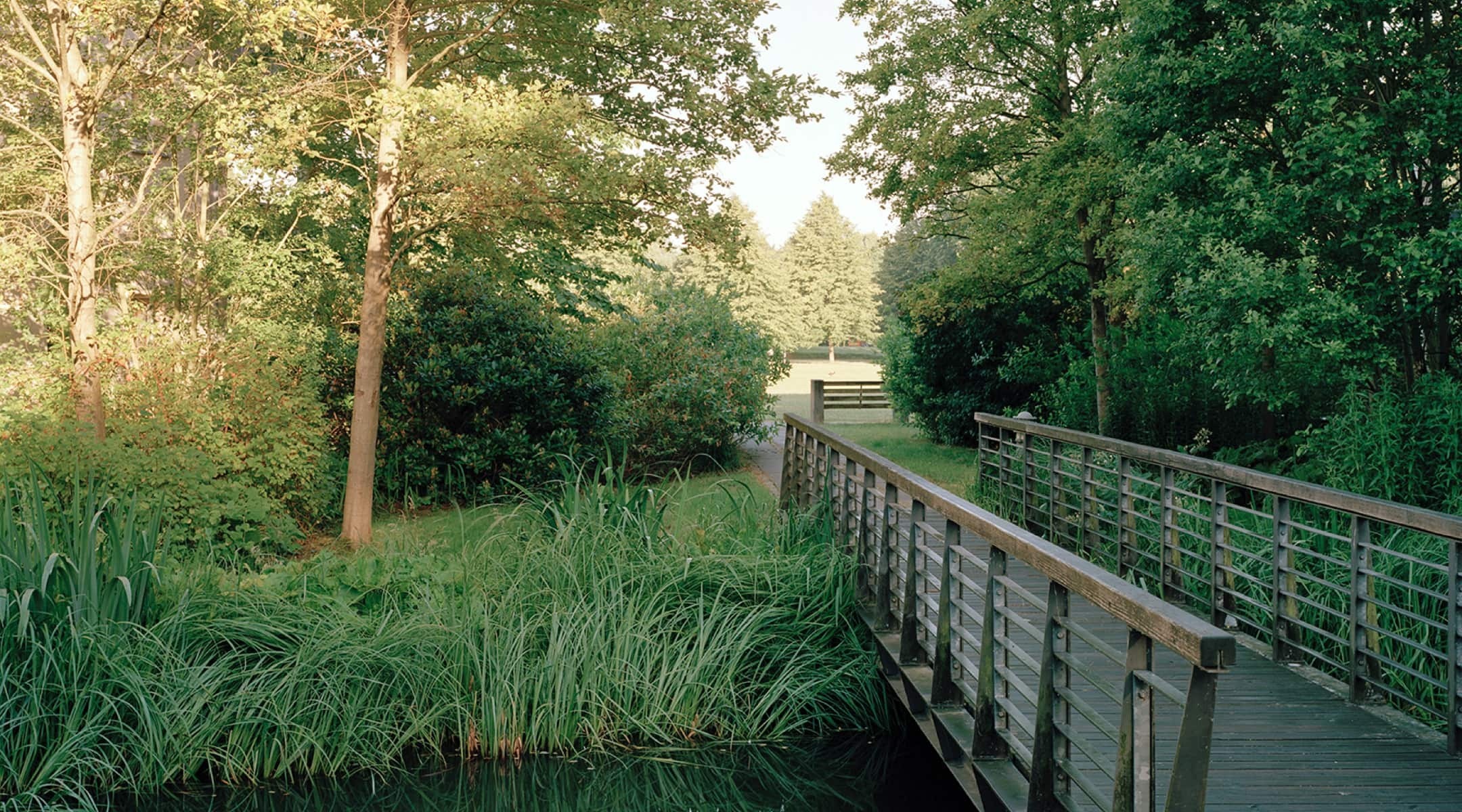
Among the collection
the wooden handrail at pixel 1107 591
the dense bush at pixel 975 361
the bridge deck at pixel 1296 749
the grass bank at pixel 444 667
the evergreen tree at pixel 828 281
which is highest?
the evergreen tree at pixel 828 281

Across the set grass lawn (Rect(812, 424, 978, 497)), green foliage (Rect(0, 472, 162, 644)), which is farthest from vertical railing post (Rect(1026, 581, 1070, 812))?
grass lawn (Rect(812, 424, 978, 497))

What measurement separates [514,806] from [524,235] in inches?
320

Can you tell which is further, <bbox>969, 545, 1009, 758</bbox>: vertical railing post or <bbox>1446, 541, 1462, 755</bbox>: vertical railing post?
<bbox>1446, 541, 1462, 755</bbox>: vertical railing post

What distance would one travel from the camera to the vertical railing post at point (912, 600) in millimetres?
5168

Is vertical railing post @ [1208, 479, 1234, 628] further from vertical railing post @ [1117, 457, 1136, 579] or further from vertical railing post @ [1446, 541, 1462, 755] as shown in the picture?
vertical railing post @ [1446, 541, 1462, 755]

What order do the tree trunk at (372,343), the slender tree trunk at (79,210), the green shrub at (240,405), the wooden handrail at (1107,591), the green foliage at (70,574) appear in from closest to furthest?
the wooden handrail at (1107,591)
the green foliage at (70,574)
the slender tree trunk at (79,210)
the green shrub at (240,405)
the tree trunk at (372,343)

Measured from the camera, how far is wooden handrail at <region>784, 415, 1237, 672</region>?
2.63 metres

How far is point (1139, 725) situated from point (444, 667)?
4.19 meters

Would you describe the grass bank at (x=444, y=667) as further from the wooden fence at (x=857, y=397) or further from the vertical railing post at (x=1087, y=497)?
the wooden fence at (x=857, y=397)

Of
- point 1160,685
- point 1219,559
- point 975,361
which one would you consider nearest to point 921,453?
point 975,361

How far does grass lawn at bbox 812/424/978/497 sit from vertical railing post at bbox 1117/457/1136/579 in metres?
4.04

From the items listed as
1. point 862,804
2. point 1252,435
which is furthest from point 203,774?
point 1252,435

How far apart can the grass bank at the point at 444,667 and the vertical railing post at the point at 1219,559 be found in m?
1.82

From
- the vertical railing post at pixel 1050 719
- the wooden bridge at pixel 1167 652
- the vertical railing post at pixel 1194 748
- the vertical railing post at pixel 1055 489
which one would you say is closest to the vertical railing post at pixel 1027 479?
the vertical railing post at pixel 1055 489
